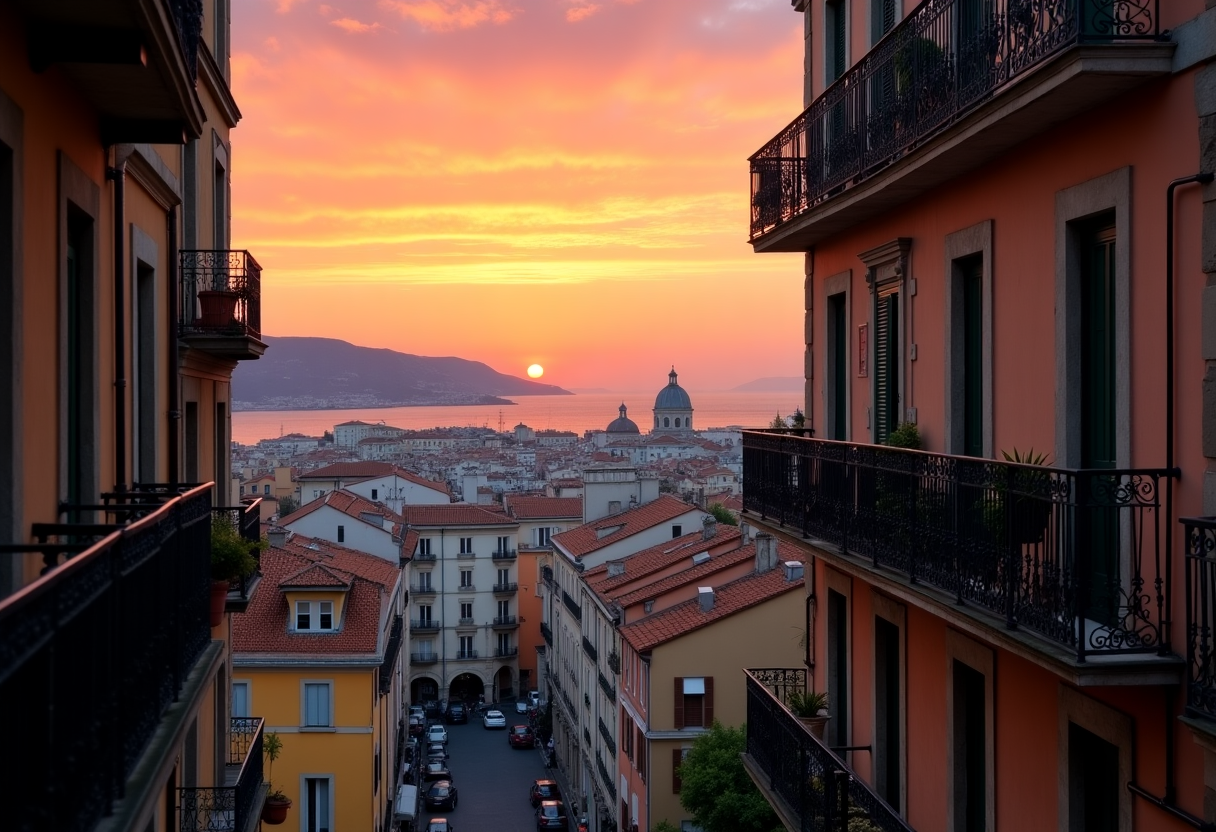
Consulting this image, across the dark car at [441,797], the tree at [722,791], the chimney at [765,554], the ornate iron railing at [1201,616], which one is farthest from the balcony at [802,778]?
the dark car at [441,797]

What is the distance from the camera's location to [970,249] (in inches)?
407

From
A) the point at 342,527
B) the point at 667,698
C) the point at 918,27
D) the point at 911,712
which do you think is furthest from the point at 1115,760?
the point at 342,527

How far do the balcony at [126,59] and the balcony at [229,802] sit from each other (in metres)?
6.88

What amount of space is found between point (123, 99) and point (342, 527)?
5062 cm

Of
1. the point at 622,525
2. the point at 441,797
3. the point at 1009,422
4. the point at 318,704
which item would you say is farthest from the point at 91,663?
the point at 622,525

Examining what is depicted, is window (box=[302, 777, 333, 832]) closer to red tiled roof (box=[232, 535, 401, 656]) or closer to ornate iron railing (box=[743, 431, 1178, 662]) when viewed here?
red tiled roof (box=[232, 535, 401, 656])

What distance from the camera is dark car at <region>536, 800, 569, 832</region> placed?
152 feet

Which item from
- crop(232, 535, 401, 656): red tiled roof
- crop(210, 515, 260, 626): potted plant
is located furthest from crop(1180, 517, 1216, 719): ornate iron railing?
crop(232, 535, 401, 656): red tiled roof

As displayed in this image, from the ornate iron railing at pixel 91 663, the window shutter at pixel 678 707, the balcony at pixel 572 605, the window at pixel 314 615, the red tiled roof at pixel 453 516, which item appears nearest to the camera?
the ornate iron railing at pixel 91 663

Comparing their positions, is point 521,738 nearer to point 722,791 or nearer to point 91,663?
point 722,791

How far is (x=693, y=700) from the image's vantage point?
33594 mm

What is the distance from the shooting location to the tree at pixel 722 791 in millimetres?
26516

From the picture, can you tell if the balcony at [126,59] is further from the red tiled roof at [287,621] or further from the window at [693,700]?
the window at [693,700]

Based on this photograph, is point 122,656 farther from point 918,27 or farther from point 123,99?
point 918,27
